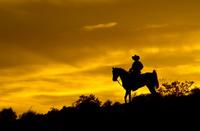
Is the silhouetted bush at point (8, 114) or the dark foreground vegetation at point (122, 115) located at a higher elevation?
the silhouetted bush at point (8, 114)

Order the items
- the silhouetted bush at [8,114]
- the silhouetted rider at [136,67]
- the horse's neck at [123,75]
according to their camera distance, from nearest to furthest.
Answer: the silhouetted rider at [136,67] < the horse's neck at [123,75] < the silhouetted bush at [8,114]

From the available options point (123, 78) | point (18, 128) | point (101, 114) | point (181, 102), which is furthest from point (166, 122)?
point (18, 128)

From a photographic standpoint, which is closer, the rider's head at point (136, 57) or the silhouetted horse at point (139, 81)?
the rider's head at point (136, 57)

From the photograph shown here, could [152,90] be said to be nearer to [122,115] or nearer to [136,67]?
[136,67]

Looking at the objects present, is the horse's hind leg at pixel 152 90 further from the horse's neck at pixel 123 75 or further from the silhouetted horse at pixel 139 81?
the horse's neck at pixel 123 75

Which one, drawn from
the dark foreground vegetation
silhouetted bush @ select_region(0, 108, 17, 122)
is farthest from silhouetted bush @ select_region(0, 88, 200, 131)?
silhouetted bush @ select_region(0, 108, 17, 122)

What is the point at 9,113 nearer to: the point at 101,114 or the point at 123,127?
the point at 101,114

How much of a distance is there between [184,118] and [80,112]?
33.3ft

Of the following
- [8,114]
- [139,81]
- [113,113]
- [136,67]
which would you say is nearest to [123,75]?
[139,81]

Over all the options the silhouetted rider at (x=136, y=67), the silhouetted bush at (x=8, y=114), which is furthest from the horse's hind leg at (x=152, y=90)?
the silhouetted bush at (x=8, y=114)

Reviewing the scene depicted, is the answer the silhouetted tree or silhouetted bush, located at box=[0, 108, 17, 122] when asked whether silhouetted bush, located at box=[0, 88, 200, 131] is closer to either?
the silhouetted tree

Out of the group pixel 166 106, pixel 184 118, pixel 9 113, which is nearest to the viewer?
pixel 184 118

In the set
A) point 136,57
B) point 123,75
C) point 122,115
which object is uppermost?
point 136,57

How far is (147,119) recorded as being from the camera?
38.5m
